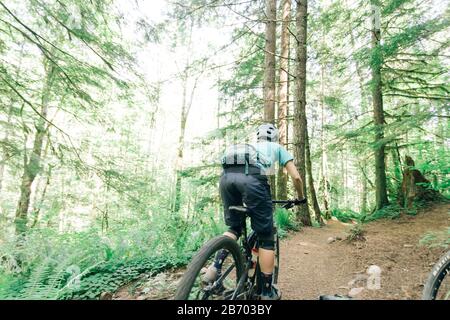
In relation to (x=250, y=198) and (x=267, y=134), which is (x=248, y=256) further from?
(x=267, y=134)

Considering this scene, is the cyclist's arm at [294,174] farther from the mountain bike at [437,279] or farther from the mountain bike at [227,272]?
the mountain bike at [437,279]

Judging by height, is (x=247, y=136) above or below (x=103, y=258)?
above

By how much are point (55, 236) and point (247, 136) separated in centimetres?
710

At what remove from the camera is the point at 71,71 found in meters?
5.12

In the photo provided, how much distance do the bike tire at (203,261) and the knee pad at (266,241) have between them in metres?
0.35

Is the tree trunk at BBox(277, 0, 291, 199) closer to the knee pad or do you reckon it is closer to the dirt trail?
the dirt trail

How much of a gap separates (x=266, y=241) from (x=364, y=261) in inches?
118

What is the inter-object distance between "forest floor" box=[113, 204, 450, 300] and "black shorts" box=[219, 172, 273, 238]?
143 centimetres

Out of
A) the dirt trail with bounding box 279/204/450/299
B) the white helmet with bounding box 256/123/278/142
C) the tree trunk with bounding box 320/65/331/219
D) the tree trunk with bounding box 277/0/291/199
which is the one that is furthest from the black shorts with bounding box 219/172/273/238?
the tree trunk with bounding box 320/65/331/219

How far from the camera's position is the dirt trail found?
12.0 ft

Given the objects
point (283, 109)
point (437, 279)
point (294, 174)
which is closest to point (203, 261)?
point (294, 174)

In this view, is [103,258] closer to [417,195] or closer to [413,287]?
[413,287]

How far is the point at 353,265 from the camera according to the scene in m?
4.73
